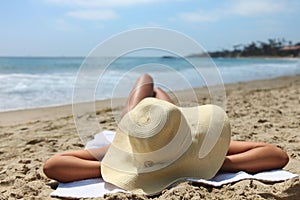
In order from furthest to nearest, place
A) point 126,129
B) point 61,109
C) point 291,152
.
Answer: point 61,109 → point 291,152 → point 126,129

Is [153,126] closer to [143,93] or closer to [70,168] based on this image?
[70,168]

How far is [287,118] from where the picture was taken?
4.46 meters

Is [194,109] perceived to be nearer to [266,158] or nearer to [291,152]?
[266,158]

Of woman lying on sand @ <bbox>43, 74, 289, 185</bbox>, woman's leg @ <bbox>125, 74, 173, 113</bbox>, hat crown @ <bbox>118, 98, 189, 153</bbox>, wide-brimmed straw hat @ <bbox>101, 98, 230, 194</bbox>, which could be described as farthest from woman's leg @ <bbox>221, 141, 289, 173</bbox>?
woman's leg @ <bbox>125, 74, 173, 113</bbox>

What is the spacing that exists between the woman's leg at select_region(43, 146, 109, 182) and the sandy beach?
0.10 m

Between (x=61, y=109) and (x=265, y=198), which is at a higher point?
(x=265, y=198)

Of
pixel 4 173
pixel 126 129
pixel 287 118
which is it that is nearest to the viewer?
pixel 126 129

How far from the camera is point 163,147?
2.06 metres

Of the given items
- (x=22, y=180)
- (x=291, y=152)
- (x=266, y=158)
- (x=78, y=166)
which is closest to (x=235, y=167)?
(x=266, y=158)

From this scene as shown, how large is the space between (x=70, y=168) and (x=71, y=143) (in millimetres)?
1303

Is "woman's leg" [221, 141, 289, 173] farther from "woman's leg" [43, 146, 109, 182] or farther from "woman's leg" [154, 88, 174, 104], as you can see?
"woman's leg" [154, 88, 174, 104]

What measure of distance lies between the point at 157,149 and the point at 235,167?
592 millimetres

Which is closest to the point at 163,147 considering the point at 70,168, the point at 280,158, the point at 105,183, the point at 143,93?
the point at 105,183

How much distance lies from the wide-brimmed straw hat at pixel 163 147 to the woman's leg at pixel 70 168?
0.11 metres
